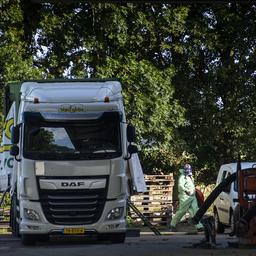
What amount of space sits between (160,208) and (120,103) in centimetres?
1144

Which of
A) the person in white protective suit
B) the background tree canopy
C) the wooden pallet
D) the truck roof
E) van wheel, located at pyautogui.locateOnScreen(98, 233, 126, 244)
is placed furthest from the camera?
the wooden pallet

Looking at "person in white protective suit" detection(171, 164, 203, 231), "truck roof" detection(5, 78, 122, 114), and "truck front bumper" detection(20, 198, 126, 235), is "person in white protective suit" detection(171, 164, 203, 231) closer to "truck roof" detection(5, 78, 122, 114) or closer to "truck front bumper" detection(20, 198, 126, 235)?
"truck roof" detection(5, 78, 122, 114)

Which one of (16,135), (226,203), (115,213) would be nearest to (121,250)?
(115,213)

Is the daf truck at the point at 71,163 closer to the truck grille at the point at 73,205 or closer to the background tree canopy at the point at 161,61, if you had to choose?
the truck grille at the point at 73,205

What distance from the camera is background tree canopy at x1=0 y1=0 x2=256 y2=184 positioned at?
2511cm

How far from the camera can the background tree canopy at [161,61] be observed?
25.1 meters

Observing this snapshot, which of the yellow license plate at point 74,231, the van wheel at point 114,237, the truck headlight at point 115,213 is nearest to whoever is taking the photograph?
the yellow license plate at point 74,231

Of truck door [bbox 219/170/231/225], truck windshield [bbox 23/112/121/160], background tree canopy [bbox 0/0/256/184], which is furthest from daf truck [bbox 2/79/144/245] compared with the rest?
background tree canopy [bbox 0/0/256/184]

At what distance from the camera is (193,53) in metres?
26.5

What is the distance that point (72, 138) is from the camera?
1457 cm

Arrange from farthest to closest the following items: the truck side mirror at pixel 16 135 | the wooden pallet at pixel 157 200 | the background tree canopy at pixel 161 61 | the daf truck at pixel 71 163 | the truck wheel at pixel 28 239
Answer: the wooden pallet at pixel 157 200, the background tree canopy at pixel 161 61, the truck side mirror at pixel 16 135, the truck wheel at pixel 28 239, the daf truck at pixel 71 163

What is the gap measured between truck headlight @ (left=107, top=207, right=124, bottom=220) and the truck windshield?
3.59 feet

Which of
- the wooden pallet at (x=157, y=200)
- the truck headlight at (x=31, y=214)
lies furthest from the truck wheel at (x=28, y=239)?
the wooden pallet at (x=157, y=200)

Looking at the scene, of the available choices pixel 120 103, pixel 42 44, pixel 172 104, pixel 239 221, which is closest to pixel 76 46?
pixel 42 44
